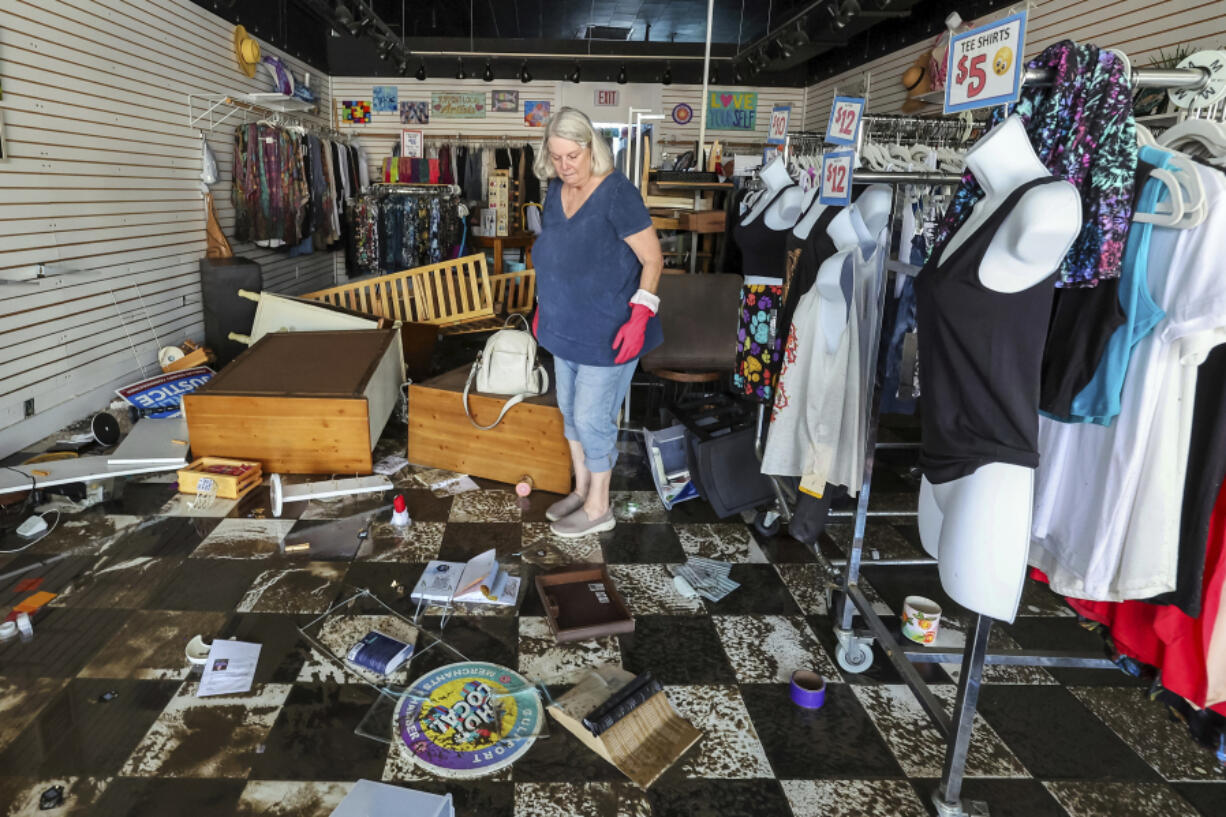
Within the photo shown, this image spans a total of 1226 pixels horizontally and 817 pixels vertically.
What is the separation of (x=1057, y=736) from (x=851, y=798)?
0.73 m

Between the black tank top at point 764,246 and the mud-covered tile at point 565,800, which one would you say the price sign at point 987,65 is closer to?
the black tank top at point 764,246

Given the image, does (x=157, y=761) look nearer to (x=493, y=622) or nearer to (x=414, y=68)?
(x=493, y=622)

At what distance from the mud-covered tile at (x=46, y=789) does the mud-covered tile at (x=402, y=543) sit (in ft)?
4.03

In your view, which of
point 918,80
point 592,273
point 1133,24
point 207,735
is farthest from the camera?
point 918,80

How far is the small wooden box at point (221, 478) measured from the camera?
3.46 metres

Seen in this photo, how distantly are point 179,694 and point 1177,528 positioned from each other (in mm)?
2600

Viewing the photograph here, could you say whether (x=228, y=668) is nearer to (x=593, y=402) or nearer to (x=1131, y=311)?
(x=593, y=402)

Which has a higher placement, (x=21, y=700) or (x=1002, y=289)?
(x=1002, y=289)

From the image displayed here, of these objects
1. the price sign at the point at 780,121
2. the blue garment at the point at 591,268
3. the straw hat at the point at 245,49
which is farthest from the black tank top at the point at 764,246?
the straw hat at the point at 245,49

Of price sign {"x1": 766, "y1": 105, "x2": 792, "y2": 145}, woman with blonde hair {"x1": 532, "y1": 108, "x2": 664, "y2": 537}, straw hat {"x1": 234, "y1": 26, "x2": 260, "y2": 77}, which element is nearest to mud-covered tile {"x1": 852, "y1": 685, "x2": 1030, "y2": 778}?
woman with blonde hair {"x1": 532, "y1": 108, "x2": 664, "y2": 537}

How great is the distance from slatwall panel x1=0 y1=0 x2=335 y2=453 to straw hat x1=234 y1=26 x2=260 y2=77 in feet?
1.27

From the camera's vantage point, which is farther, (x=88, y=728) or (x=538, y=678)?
(x=538, y=678)

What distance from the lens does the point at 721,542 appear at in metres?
3.26


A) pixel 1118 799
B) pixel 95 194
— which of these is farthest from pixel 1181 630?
pixel 95 194
